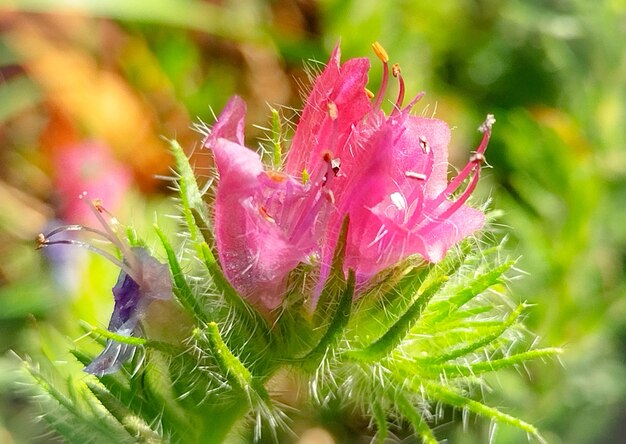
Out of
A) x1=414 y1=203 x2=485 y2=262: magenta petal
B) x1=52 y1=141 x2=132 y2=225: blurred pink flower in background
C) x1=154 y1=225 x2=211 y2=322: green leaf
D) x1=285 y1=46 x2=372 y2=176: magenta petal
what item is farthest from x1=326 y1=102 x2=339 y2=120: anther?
x1=52 y1=141 x2=132 y2=225: blurred pink flower in background

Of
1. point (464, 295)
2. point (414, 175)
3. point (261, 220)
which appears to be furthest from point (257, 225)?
point (464, 295)

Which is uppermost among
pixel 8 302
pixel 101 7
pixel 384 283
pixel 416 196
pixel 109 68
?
pixel 416 196

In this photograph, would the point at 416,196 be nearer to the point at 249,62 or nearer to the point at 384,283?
the point at 384,283

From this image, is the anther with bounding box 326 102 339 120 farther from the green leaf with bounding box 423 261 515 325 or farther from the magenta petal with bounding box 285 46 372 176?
the green leaf with bounding box 423 261 515 325

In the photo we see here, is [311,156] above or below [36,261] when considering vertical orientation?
above

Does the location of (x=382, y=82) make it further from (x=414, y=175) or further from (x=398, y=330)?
(x=398, y=330)

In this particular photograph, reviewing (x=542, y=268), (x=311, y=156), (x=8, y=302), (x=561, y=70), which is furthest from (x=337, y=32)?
(x=311, y=156)
